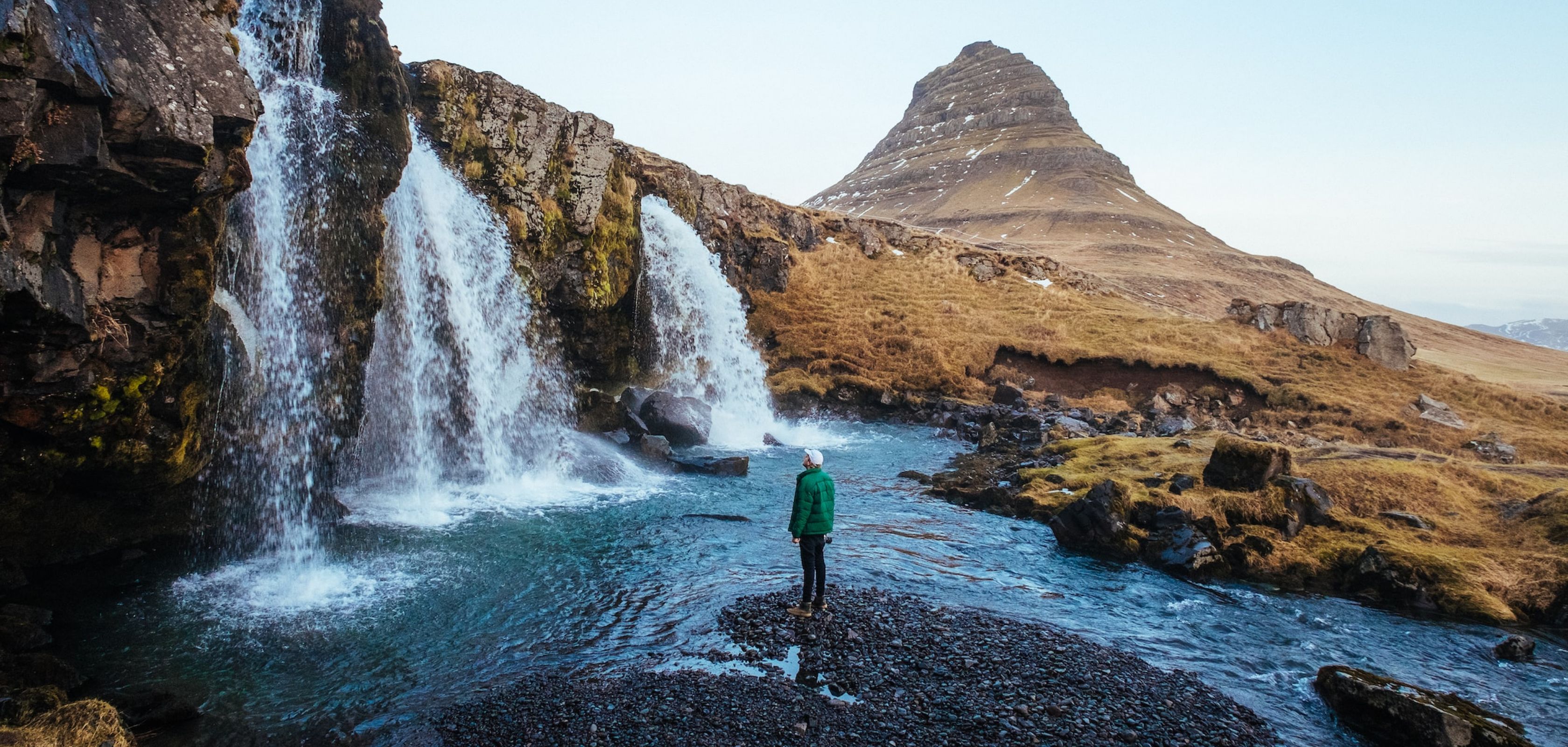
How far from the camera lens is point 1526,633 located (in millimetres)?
14594

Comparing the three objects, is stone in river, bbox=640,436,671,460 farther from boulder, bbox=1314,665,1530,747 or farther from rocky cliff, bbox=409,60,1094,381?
boulder, bbox=1314,665,1530,747

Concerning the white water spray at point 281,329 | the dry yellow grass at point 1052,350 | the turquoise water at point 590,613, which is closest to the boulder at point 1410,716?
the turquoise water at point 590,613

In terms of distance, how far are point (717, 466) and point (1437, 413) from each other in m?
36.1

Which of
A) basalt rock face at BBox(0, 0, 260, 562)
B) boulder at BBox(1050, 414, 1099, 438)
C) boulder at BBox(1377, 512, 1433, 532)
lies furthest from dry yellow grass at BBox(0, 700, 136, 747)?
boulder at BBox(1050, 414, 1099, 438)

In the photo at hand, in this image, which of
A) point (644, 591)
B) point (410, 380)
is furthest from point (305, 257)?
point (644, 591)

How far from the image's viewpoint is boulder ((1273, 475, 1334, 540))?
18516 millimetres

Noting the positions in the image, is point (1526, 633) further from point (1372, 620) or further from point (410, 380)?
point (410, 380)

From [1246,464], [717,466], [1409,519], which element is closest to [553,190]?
[717,466]

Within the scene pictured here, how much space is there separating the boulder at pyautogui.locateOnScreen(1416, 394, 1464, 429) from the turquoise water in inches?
1105

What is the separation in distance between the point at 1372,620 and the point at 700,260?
115ft

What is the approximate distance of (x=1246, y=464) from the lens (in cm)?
2019

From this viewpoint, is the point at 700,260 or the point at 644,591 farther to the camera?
the point at 700,260

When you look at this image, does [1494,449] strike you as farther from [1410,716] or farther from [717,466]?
[717,466]

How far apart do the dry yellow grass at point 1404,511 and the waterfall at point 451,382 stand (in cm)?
1658
